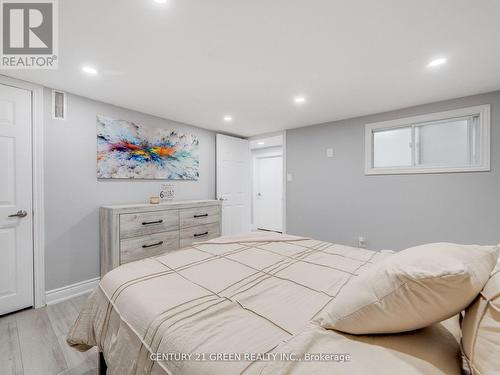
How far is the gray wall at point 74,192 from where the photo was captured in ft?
7.63

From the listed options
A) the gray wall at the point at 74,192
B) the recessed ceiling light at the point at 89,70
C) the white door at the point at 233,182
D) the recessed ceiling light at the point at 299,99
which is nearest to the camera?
the recessed ceiling light at the point at 89,70

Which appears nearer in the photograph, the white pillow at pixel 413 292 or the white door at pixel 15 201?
the white pillow at pixel 413 292

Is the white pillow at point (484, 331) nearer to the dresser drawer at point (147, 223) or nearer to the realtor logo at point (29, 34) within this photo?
the realtor logo at point (29, 34)

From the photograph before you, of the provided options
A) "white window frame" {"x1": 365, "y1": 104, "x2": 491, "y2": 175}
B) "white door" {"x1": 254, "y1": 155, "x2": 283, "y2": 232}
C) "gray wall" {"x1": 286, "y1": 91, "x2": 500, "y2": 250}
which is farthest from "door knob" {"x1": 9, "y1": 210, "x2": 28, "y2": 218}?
"white door" {"x1": 254, "y1": 155, "x2": 283, "y2": 232}

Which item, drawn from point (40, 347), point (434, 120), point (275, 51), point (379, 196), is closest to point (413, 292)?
point (275, 51)

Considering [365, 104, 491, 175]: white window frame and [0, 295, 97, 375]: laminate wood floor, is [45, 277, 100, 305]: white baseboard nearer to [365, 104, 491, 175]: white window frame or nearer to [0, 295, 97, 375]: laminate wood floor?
[0, 295, 97, 375]: laminate wood floor

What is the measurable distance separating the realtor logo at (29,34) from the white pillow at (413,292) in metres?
2.18

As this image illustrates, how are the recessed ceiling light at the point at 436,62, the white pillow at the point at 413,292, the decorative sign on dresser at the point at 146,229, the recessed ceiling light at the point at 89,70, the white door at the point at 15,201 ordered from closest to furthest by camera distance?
1. the white pillow at the point at 413,292
2. the recessed ceiling light at the point at 436,62
3. the recessed ceiling light at the point at 89,70
4. the white door at the point at 15,201
5. the decorative sign on dresser at the point at 146,229

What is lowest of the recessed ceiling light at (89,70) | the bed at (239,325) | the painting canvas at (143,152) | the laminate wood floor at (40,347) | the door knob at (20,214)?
the laminate wood floor at (40,347)

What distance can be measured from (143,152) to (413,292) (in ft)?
10.6

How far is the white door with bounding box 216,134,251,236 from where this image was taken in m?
4.19

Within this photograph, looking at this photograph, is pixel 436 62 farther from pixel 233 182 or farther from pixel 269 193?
pixel 269 193

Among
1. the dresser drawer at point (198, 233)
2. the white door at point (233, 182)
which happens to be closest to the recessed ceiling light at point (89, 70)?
the dresser drawer at point (198, 233)

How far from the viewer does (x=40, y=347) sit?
1644 mm
